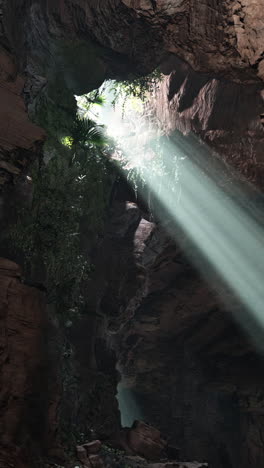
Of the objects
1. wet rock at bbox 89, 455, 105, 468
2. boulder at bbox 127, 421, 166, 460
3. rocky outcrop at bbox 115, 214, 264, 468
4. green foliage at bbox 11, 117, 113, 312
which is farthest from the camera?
rocky outcrop at bbox 115, 214, 264, 468

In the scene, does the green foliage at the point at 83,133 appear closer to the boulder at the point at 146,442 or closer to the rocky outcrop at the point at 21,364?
the rocky outcrop at the point at 21,364

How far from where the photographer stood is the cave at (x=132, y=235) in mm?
6969

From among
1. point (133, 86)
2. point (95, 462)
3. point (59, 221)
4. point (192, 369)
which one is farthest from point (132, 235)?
point (192, 369)

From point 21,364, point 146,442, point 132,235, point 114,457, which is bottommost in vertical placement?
point 146,442

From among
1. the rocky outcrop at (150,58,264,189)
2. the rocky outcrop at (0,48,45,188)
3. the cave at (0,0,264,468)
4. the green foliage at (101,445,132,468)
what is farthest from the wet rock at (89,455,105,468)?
the rocky outcrop at (150,58,264,189)

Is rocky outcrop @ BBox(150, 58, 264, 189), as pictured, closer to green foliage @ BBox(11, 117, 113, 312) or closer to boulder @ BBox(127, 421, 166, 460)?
green foliage @ BBox(11, 117, 113, 312)

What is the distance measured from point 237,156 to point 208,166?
5.32 feet

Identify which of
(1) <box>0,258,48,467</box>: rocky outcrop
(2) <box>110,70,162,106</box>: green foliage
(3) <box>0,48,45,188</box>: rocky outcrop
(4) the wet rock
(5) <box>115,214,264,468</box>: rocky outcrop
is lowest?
(5) <box>115,214,264,468</box>: rocky outcrop

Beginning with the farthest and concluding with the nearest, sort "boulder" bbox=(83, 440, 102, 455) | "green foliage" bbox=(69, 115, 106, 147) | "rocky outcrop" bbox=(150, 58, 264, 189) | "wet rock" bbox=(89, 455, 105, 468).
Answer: "rocky outcrop" bbox=(150, 58, 264, 189) < "green foliage" bbox=(69, 115, 106, 147) < "boulder" bbox=(83, 440, 102, 455) < "wet rock" bbox=(89, 455, 105, 468)

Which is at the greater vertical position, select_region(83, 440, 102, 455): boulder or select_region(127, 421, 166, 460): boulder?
select_region(83, 440, 102, 455): boulder

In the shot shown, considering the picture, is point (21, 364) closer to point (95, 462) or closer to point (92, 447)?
point (95, 462)

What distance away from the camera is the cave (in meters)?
6.97

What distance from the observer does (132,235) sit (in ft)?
45.5

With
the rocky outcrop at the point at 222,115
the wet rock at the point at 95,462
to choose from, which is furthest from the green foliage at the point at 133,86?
the wet rock at the point at 95,462
